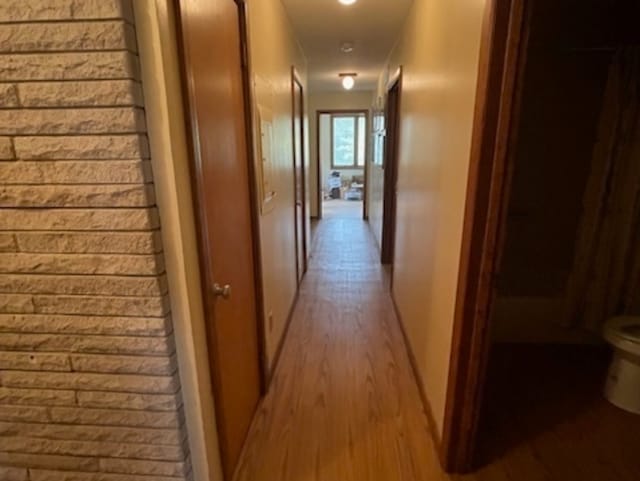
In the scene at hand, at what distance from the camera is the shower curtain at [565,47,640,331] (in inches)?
86.0

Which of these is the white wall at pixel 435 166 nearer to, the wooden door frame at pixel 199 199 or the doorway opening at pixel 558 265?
the doorway opening at pixel 558 265

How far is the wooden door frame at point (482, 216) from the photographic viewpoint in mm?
1223

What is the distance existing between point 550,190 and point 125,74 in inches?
99.4

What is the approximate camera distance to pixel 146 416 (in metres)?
1.23

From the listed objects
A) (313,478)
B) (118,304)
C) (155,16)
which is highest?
(155,16)

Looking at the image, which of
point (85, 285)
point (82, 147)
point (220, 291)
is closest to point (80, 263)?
point (85, 285)

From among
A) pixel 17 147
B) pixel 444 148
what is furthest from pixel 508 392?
pixel 17 147

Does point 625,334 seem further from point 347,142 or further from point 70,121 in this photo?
point 347,142

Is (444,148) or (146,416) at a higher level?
(444,148)

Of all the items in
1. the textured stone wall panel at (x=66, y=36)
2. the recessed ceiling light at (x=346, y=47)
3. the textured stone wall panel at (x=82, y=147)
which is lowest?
the textured stone wall panel at (x=82, y=147)

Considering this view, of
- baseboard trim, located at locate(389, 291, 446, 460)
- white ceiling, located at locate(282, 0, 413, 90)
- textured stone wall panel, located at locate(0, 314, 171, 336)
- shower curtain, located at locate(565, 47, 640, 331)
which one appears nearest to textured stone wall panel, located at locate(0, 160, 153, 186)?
textured stone wall panel, located at locate(0, 314, 171, 336)

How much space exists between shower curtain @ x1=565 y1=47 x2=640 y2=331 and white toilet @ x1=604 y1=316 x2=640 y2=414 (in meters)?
0.37

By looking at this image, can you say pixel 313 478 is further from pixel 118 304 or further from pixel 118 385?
pixel 118 304

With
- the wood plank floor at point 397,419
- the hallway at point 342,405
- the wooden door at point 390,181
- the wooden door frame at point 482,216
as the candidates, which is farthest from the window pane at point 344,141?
the wooden door frame at point 482,216
